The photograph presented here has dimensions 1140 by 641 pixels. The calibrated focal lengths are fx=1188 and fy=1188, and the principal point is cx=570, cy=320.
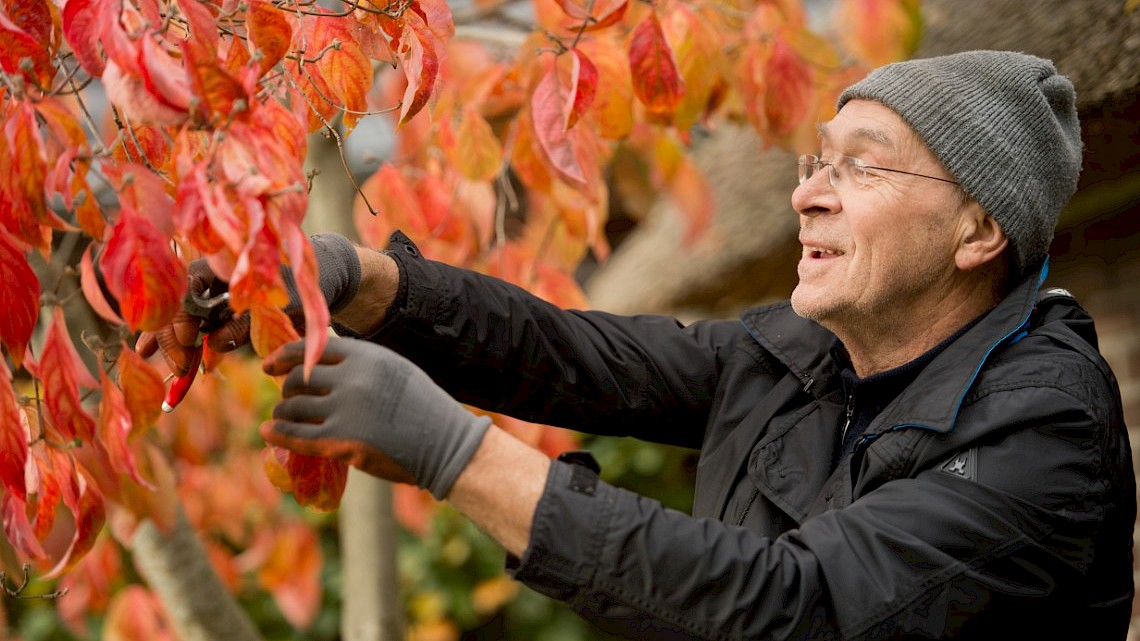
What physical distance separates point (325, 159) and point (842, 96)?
1325mm

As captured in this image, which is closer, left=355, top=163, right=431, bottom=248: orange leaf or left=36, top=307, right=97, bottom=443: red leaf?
left=36, top=307, right=97, bottom=443: red leaf

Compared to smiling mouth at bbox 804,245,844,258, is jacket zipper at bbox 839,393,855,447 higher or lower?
lower

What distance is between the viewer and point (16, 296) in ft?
3.85

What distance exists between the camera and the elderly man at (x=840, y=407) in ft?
3.92

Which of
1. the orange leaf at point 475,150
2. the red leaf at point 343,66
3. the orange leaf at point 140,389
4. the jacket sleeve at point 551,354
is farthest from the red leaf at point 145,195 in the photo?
the orange leaf at point 475,150

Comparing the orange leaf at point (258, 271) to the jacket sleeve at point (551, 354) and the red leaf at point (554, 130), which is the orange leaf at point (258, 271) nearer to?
the jacket sleeve at point (551, 354)

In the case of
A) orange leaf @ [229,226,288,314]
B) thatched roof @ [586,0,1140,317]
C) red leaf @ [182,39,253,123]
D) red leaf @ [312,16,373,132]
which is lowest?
thatched roof @ [586,0,1140,317]

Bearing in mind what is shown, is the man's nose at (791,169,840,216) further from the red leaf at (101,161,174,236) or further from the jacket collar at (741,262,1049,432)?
the red leaf at (101,161,174,236)

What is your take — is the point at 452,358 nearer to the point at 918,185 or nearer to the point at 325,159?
the point at 918,185

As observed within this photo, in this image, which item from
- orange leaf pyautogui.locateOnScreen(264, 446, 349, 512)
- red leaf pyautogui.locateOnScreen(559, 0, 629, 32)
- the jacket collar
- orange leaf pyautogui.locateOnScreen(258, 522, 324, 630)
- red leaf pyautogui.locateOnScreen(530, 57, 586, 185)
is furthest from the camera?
orange leaf pyautogui.locateOnScreen(258, 522, 324, 630)

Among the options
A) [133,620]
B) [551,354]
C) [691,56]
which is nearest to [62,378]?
[551,354]

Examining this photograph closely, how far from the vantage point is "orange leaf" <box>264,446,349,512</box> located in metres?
1.29

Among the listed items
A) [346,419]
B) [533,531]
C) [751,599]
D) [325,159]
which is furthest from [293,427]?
[325,159]

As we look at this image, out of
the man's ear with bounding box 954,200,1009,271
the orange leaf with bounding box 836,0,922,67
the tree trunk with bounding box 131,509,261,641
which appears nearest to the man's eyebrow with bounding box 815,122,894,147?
the man's ear with bounding box 954,200,1009,271
